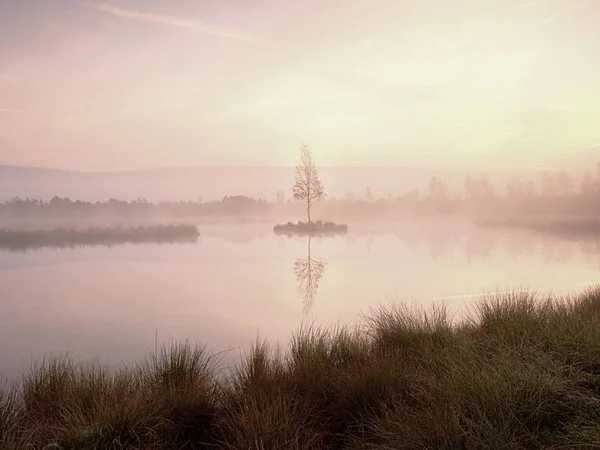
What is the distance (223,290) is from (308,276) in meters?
2.80

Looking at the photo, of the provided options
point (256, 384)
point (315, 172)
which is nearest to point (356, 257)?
point (256, 384)

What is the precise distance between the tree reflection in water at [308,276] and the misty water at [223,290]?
0.11 ft

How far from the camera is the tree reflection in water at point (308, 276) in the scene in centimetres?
1032

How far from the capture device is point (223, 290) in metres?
11.8

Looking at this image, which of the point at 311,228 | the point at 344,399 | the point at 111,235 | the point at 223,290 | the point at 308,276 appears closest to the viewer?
the point at 344,399

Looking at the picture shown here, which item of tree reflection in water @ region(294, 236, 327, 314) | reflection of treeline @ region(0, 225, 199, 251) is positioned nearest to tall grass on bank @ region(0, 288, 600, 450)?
tree reflection in water @ region(294, 236, 327, 314)

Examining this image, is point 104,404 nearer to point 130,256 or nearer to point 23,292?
point 23,292

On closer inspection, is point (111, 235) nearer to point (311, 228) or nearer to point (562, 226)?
point (311, 228)

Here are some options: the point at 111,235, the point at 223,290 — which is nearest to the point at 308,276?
the point at 223,290

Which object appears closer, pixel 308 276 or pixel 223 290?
pixel 223 290

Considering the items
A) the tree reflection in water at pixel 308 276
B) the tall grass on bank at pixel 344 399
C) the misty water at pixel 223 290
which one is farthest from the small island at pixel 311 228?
the tall grass on bank at pixel 344 399

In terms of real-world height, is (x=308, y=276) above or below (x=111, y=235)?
below

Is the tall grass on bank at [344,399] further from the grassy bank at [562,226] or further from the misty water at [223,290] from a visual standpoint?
the grassy bank at [562,226]

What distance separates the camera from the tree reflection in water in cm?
1032
